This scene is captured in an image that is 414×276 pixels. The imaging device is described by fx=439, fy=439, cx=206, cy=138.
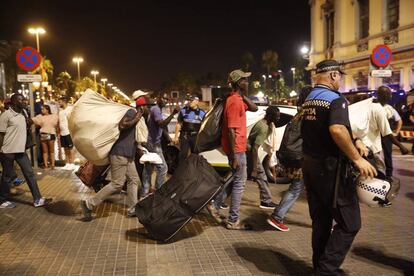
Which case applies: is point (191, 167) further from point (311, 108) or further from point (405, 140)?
point (405, 140)

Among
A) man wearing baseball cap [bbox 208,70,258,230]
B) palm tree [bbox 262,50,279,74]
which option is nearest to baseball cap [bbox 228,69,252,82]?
man wearing baseball cap [bbox 208,70,258,230]

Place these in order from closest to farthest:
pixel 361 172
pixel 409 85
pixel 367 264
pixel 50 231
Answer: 1. pixel 361 172
2. pixel 367 264
3. pixel 50 231
4. pixel 409 85

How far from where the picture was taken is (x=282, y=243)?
5086 mm

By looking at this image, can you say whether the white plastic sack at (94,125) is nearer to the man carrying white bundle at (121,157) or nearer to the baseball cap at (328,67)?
the man carrying white bundle at (121,157)

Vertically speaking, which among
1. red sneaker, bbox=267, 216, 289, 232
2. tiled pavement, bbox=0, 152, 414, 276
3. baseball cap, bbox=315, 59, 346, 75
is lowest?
tiled pavement, bbox=0, 152, 414, 276

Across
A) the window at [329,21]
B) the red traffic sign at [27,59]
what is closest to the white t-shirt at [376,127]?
the red traffic sign at [27,59]

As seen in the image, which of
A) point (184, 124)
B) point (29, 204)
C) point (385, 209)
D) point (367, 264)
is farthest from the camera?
point (184, 124)

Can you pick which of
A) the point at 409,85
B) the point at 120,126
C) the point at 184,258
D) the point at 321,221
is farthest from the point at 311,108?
the point at 409,85

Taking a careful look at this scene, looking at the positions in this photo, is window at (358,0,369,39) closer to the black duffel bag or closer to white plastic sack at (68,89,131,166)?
the black duffel bag

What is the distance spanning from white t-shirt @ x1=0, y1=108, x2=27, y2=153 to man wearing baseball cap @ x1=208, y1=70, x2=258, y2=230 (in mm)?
3326

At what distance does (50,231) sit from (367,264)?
3.87 metres

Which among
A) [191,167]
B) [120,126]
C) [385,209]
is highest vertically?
[120,126]

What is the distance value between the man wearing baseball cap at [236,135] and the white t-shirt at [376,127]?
203cm

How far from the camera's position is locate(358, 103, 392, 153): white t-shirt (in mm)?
6477
